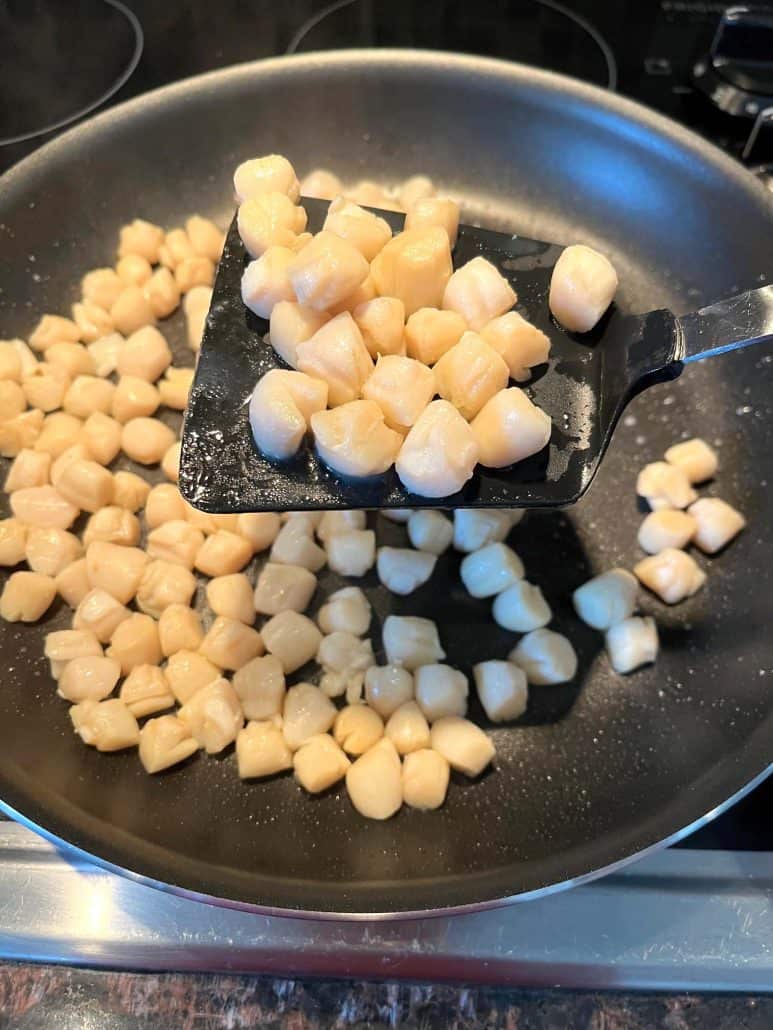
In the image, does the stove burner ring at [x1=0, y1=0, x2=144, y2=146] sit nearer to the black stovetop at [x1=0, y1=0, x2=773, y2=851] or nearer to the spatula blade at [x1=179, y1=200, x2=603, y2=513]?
the black stovetop at [x1=0, y1=0, x2=773, y2=851]

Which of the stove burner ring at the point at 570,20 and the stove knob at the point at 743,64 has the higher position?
the stove knob at the point at 743,64

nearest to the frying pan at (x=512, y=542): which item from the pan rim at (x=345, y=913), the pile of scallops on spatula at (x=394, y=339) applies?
the pan rim at (x=345, y=913)

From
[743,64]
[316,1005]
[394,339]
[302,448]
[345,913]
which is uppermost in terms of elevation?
[743,64]

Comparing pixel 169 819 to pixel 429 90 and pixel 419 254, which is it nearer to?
pixel 419 254

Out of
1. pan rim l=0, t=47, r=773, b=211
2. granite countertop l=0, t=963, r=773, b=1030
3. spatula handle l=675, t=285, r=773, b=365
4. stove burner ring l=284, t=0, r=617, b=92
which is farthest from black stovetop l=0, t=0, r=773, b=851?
granite countertop l=0, t=963, r=773, b=1030

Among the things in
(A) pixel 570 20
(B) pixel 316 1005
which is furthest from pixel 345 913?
(A) pixel 570 20

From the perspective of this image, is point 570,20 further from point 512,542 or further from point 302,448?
point 302,448

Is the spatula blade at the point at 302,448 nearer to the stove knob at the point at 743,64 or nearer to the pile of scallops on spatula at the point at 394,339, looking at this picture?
the pile of scallops on spatula at the point at 394,339
